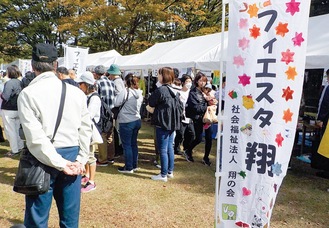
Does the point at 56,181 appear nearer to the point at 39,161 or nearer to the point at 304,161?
the point at 39,161

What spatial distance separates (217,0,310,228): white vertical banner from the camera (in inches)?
93.8

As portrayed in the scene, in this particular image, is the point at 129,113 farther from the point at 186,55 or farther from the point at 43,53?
the point at 186,55

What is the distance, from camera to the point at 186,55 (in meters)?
9.32

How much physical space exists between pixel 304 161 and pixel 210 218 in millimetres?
3561

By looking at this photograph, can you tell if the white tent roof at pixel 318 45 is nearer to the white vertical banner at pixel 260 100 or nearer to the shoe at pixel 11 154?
the white vertical banner at pixel 260 100

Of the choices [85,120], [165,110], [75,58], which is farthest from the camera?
[75,58]

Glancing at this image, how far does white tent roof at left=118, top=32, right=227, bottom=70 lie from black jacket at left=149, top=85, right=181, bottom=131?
3.04 meters

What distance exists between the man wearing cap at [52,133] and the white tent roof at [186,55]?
556 cm

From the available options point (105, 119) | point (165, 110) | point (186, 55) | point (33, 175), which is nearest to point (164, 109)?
point (165, 110)

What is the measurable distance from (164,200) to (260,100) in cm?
237

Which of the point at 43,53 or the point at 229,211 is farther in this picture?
the point at 229,211

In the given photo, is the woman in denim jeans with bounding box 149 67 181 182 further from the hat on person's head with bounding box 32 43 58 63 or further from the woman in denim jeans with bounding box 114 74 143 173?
the hat on person's head with bounding box 32 43 58 63

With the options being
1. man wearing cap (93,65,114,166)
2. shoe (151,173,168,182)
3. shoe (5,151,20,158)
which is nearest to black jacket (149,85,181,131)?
shoe (151,173,168,182)

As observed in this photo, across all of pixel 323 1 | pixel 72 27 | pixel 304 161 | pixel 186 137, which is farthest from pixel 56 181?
pixel 72 27
